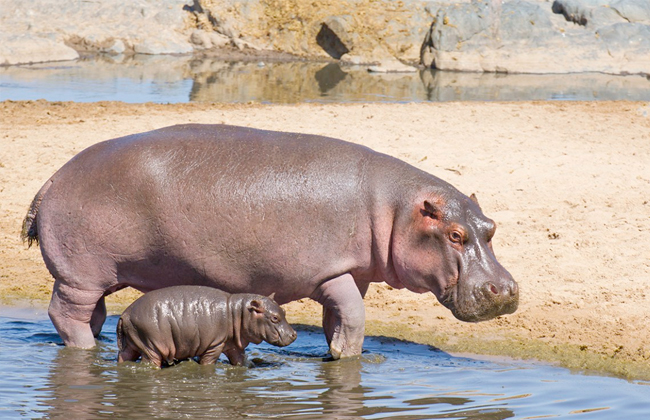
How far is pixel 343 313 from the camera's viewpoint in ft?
20.3

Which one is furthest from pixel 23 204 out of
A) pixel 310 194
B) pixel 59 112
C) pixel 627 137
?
pixel 627 137

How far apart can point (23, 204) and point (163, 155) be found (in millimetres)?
4408

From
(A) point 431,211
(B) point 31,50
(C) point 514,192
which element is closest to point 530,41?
(B) point 31,50

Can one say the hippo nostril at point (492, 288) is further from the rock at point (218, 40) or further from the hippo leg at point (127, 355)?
the rock at point (218, 40)

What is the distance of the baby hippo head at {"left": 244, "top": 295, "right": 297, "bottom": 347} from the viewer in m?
6.02

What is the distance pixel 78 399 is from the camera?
5.66 metres

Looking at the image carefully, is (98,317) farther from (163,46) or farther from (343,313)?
(163,46)

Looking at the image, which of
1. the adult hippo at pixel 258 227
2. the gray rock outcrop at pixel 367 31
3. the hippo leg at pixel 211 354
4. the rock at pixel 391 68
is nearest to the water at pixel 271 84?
the rock at pixel 391 68

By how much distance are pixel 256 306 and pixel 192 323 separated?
0.40 m

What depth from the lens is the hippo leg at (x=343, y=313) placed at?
20.2 ft

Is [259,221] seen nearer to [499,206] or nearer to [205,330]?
[205,330]

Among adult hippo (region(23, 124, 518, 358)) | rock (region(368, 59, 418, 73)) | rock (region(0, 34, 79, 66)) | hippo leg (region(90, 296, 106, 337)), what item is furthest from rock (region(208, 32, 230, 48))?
adult hippo (region(23, 124, 518, 358))

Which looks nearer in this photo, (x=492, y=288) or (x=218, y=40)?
(x=492, y=288)

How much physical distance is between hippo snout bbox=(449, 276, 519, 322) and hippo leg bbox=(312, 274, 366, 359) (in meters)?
0.62
